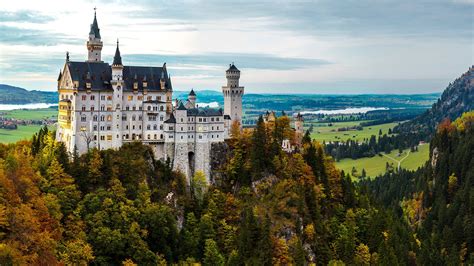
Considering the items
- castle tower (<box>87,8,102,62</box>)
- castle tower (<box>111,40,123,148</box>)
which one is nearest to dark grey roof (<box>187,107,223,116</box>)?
castle tower (<box>111,40,123,148</box>)

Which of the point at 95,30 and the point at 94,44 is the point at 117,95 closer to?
the point at 94,44

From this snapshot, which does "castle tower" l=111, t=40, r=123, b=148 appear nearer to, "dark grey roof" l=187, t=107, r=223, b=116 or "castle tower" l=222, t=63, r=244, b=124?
"dark grey roof" l=187, t=107, r=223, b=116

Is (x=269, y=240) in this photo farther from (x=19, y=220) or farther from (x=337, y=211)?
(x=19, y=220)

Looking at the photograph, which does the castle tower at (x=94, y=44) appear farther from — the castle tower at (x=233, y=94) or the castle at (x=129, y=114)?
the castle tower at (x=233, y=94)

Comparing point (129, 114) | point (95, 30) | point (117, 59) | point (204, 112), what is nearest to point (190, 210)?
point (204, 112)

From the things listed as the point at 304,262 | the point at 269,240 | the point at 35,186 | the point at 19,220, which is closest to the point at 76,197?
the point at 35,186
